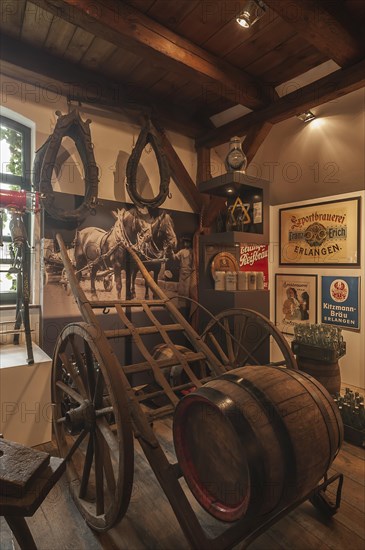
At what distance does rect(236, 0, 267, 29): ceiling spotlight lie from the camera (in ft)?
7.43

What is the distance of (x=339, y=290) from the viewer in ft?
12.1

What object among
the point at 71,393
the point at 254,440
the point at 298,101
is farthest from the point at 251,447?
the point at 298,101

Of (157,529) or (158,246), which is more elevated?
(158,246)

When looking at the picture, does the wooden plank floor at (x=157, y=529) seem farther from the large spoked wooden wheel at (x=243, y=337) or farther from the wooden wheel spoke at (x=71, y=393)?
the large spoked wooden wheel at (x=243, y=337)

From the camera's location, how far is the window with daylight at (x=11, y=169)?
2.89 meters

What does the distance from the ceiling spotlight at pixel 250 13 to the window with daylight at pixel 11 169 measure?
201 centimetres

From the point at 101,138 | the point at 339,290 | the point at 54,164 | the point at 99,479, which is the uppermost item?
the point at 101,138

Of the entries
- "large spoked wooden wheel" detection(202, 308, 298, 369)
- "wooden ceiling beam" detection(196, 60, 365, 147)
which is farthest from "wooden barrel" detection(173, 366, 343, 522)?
"wooden ceiling beam" detection(196, 60, 365, 147)

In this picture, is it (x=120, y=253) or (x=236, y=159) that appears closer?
(x=236, y=159)

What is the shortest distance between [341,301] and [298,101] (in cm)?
216

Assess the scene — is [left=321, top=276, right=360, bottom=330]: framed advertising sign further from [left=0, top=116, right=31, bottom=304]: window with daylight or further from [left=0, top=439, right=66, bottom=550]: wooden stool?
[left=0, top=439, right=66, bottom=550]: wooden stool

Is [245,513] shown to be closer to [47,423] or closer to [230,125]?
[47,423]

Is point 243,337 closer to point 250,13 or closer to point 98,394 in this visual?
point 98,394

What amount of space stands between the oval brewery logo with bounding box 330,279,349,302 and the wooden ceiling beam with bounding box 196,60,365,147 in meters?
1.88
